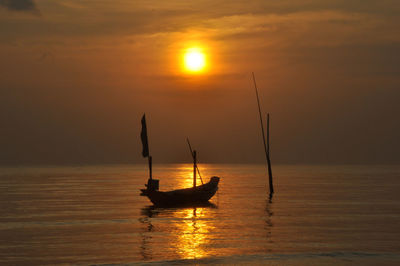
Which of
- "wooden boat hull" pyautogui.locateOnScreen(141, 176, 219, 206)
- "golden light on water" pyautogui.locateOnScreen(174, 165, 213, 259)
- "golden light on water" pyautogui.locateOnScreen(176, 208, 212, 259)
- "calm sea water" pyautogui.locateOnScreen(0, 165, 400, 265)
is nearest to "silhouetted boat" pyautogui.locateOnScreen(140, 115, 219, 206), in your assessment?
"wooden boat hull" pyautogui.locateOnScreen(141, 176, 219, 206)

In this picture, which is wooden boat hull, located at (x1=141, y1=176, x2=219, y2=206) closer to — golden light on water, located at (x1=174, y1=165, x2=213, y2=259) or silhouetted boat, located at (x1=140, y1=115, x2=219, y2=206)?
silhouetted boat, located at (x1=140, y1=115, x2=219, y2=206)

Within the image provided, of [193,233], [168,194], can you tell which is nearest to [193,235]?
[193,233]

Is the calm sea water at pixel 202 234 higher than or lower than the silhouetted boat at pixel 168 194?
lower

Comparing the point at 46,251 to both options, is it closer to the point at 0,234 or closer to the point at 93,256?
the point at 93,256

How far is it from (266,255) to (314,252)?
2.75 m

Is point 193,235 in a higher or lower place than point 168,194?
lower

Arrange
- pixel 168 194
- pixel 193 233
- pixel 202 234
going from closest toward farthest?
1. pixel 202 234
2. pixel 193 233
3. pixel 168 194

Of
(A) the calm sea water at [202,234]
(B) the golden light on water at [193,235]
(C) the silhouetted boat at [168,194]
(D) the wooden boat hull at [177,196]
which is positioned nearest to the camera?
(A) the calm sea water at [202,234]

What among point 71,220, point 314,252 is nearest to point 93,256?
point 314,252

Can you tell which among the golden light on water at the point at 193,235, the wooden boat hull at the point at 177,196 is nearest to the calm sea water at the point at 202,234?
the golden light on water at the point at 193,235

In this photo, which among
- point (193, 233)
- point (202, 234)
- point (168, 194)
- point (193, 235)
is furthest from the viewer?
point (168, 194)

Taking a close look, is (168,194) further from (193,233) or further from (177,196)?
(193,233)

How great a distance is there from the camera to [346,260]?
94.5ft

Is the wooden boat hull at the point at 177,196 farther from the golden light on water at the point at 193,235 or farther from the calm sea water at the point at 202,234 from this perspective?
the golden light on water at the point at 193,235
